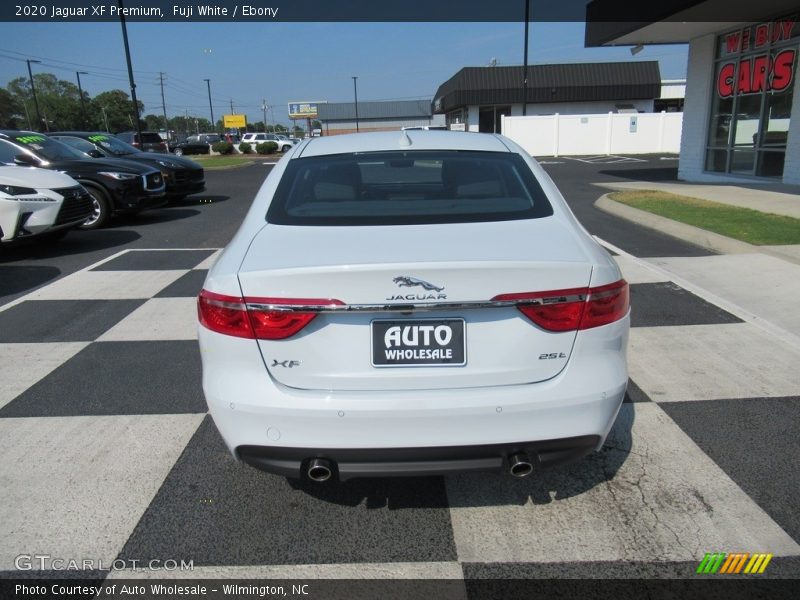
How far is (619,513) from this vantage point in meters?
2.71

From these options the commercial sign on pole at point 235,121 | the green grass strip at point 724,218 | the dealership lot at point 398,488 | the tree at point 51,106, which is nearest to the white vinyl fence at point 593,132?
the green grass strip at point 724,218

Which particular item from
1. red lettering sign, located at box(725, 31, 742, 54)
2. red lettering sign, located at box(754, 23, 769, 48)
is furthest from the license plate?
red lettering sign, located at box(725, 31, 742, 54)

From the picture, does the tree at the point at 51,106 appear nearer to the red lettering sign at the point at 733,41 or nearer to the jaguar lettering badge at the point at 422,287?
the red lettering sign at the point at 733,41

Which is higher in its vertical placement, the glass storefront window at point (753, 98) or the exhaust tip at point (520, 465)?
the glass storefront window at point (753, 98)

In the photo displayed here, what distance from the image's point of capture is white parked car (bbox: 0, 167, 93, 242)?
7488mm

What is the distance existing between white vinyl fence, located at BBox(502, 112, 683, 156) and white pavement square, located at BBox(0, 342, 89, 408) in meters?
31.1

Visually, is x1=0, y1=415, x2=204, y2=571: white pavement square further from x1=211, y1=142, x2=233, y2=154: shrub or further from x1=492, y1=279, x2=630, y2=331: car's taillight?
x1=211, y1=142, x2=233, y2=154: shrub

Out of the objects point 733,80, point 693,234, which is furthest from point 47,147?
point 733,80

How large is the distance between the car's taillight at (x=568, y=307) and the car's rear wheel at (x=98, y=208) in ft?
32.1

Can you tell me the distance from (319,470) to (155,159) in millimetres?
11982

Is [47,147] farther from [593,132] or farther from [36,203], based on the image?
[593,132]

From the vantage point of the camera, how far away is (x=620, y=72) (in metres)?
43.3

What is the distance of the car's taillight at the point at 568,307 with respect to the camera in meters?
2.24

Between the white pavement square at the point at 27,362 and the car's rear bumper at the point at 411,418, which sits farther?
the white pavement square at the point at 27,362
